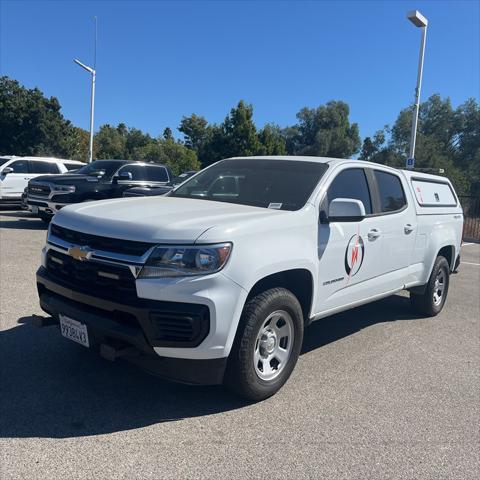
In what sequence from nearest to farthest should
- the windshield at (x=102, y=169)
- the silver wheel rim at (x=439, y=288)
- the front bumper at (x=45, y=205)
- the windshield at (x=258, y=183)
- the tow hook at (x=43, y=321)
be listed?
the tow hook at (x=43, y=321), the windshield at (x=258, y=183), the silver wheel rim at (x=439, y=288), the front bumper at (x=45, y=205), the windshield at (x=102, y=169)

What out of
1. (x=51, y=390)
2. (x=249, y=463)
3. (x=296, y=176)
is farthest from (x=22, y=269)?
(x=249, y=463)

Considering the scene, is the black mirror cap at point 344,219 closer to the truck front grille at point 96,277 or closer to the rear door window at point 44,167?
the truck front grille at point 96,277

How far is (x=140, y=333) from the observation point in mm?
3232

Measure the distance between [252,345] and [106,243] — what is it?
1224 millimetres

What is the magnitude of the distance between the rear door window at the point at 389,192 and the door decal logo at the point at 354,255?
0.73m

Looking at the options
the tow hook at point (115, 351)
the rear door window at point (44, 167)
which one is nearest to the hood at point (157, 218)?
the tow hook at point (115, 351)

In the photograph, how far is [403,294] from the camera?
26.0ft

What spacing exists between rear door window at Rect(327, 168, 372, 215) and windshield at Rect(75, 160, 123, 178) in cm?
917

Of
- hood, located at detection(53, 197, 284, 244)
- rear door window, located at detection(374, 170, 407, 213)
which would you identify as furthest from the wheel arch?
rear door window, located at detection(374, 170, 407, 213)

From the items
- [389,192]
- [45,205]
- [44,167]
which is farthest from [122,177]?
[389,192]

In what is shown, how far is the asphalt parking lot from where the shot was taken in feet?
9.68

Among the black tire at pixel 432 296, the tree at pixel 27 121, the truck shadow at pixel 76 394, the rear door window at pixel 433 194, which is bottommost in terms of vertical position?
the truck shadow at pixel 76 394

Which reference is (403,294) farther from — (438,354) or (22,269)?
(22,269)

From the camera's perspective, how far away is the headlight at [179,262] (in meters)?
3.24
